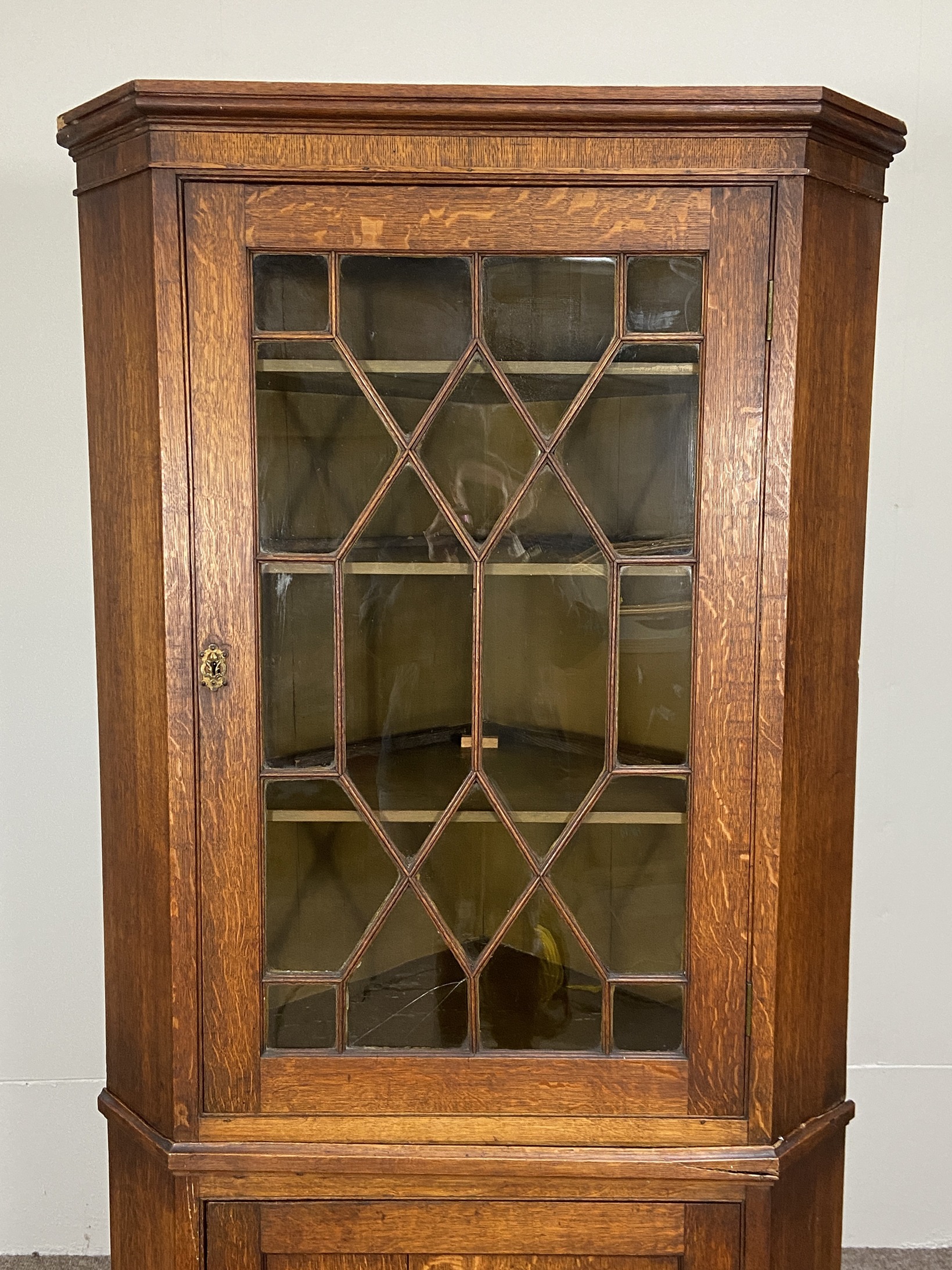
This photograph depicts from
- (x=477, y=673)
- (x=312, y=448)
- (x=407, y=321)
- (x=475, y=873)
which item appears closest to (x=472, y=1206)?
(x=475, y=873)

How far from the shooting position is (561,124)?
992 millimetres

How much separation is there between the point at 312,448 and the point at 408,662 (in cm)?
22

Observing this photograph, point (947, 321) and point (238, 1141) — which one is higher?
point (947, 321)

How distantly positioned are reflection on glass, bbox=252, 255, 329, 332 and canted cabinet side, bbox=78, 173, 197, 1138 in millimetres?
75

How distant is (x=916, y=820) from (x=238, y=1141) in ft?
3.25

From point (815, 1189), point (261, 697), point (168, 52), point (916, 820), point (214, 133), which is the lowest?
point (815, 1189)

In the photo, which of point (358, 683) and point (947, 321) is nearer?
point (358, 683)

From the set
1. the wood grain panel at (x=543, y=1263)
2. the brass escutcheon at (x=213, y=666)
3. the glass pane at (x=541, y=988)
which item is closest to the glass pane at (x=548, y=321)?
the brass escutcheon at (x=213, y=666)

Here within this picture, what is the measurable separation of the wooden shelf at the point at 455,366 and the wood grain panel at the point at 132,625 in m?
0.12

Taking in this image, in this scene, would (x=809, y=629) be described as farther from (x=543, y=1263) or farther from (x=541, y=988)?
(x=543, y=1263)

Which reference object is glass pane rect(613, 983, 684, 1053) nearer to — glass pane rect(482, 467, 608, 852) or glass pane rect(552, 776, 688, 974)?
glass pane rect(552, 776, 688, 974)

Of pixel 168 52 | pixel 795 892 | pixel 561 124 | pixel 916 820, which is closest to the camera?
pixel 561 124

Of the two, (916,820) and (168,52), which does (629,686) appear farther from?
(168,52)

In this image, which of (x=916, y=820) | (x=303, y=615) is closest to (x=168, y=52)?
(x=303, y=615)
